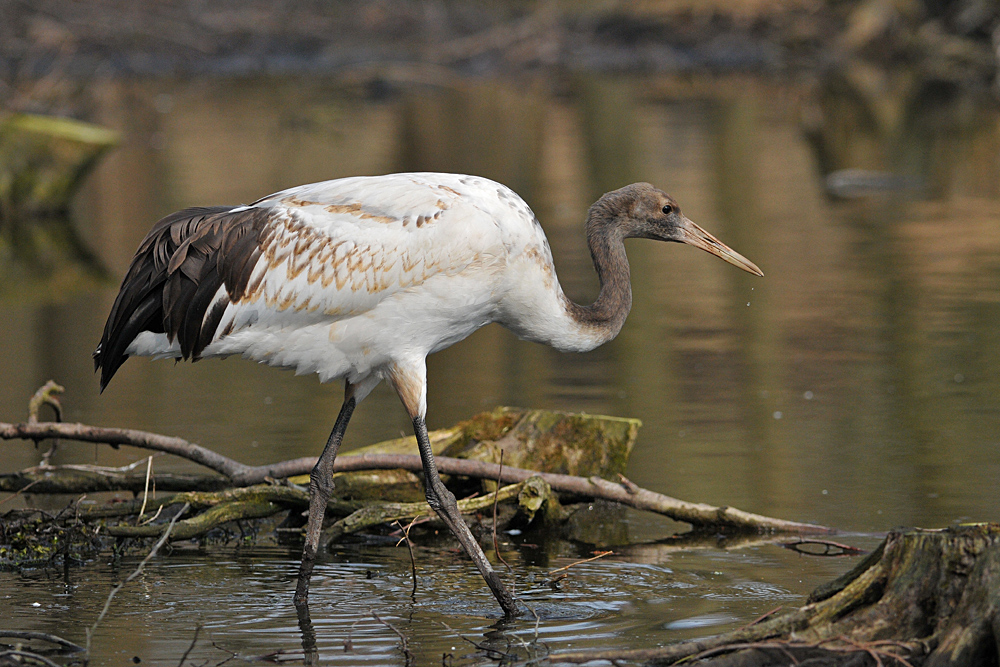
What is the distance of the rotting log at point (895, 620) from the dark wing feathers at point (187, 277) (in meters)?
2.61

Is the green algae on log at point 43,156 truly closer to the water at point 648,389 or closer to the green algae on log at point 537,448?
the water at point 648,389

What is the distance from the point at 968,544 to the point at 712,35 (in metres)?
36.9

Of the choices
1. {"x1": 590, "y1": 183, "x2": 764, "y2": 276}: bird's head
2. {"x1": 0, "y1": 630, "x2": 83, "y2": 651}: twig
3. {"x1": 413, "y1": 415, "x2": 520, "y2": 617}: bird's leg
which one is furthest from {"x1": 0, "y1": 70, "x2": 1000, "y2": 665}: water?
{"x1": 590, "y1": 183, "x2": 764, "y2": 276}: bird's head

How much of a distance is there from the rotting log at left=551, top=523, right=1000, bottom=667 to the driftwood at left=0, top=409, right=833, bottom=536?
215cm

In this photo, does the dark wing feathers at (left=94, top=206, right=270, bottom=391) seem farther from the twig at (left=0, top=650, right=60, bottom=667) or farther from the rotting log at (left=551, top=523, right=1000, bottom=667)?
the rotting log at (left=551, top=523, right=1000, bottom=667)

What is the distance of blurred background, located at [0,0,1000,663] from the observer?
891 centimetres

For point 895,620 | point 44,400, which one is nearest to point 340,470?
point 44,400

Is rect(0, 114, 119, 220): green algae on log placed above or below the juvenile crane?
above

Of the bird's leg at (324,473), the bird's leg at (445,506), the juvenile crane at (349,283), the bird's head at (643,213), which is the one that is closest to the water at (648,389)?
the bird's leg at (445,506)

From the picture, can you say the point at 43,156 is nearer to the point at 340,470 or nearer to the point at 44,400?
the point at 44,400

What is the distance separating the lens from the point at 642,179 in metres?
21.4

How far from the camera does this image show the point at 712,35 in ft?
134

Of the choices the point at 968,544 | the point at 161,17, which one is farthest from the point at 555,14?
the point at 968,544

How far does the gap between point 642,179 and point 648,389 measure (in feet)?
35.0
